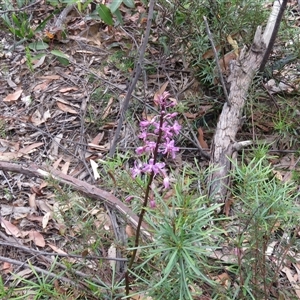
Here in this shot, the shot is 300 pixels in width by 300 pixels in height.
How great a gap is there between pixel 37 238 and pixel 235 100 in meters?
1.21

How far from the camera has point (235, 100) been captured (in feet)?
7.83

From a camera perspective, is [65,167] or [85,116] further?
[85,116]

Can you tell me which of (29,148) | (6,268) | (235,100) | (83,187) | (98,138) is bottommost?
(6,268)

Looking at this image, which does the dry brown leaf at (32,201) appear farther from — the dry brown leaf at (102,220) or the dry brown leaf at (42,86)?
the dry brown leaf at (42,86)

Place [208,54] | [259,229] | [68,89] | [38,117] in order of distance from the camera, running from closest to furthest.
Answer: [259,229], [208,54], [38,117], [68,89]

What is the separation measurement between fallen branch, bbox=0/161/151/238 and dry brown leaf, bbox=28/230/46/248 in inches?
11.7

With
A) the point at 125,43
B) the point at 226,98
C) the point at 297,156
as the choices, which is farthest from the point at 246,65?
the point at 125,43

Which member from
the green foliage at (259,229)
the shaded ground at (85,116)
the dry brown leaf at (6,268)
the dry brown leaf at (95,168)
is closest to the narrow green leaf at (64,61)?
the shaded ground at (85,116)

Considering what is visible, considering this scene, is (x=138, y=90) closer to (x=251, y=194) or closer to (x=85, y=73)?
(x=85, y=73)

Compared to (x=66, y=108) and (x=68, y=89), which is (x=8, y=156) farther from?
(x=68, y=89)

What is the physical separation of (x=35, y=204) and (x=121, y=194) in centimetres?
48

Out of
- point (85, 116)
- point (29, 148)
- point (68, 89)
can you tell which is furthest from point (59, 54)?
point (29, 148)

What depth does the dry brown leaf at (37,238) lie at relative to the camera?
6.95 ft

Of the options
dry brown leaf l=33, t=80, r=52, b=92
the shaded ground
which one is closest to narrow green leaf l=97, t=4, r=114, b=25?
the shaded ground
